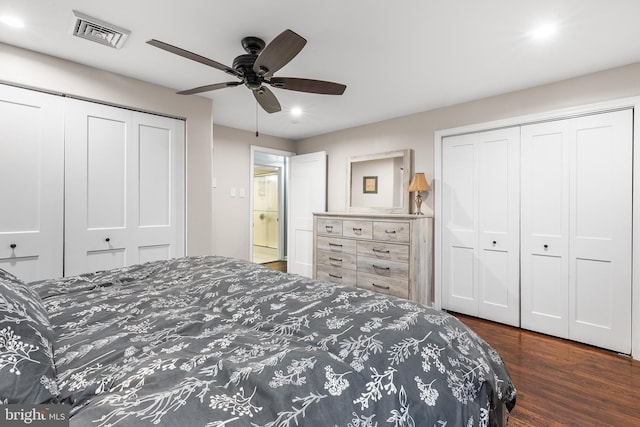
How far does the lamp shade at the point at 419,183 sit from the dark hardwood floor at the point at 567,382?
5.40 feet

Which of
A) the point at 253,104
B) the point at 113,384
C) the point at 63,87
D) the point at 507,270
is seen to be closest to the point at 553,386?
the point at 507,270

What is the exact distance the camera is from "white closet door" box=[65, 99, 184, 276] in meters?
2.65

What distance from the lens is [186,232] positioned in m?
3.30

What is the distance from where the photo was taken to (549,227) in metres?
2.99

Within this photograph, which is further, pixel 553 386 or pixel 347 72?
pixel 347 72

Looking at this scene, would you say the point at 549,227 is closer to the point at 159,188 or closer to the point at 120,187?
the point at 159,188

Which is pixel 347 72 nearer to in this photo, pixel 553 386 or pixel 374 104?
pixel 374 104

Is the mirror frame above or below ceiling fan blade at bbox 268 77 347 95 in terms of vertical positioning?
below

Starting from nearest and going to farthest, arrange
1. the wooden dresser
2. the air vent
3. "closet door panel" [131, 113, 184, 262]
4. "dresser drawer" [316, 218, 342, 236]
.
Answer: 1. the air vent
2. "closet door panel" [131, 113, 184, 262]
3. the wooden dresser
4. "dresser drawer" [316, 218, 342, 236]

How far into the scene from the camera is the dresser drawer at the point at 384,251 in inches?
137

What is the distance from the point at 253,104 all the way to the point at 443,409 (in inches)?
138

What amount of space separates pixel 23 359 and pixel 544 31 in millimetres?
3004

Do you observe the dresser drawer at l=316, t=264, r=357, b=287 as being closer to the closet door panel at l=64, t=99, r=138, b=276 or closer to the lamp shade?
the lamp shade

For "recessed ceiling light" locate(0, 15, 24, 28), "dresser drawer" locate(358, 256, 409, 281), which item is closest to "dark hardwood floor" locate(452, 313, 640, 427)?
"dresser drawer" locate(358, 256, 409, 281)
